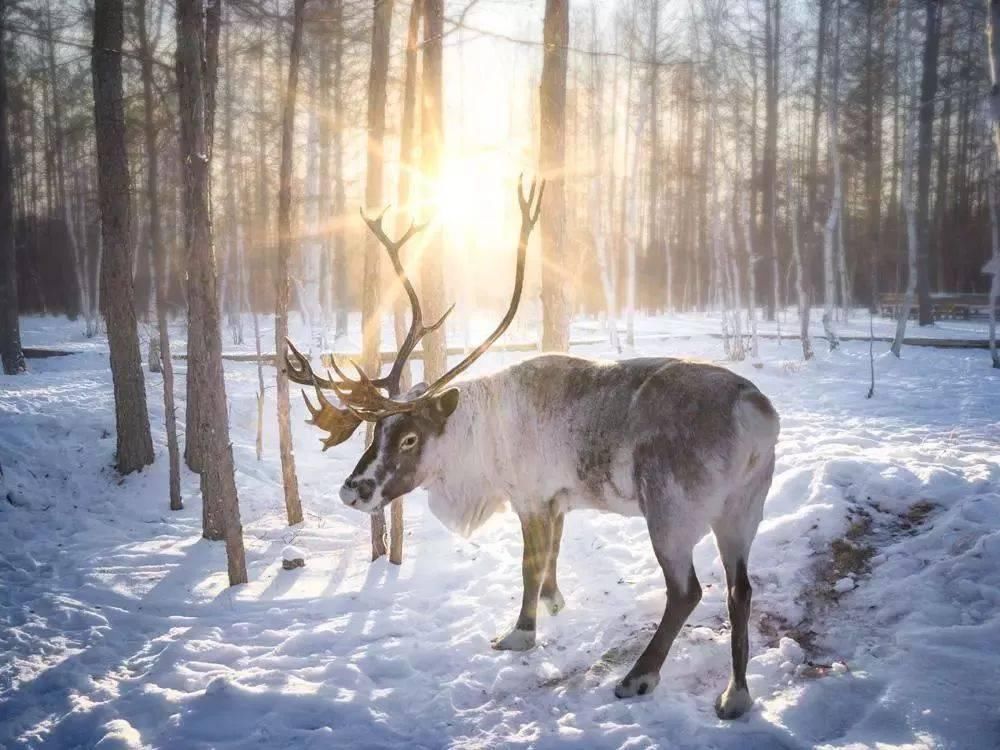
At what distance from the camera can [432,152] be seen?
5.85 m

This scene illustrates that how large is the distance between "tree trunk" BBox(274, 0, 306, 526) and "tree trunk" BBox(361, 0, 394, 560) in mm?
750

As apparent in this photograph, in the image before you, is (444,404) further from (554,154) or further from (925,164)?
(925,164)

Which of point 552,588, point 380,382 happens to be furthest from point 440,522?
point 380,382

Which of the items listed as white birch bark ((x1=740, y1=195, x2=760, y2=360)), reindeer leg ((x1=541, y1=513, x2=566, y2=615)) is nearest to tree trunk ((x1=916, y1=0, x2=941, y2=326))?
white birch bark ((x1=740, y1=195, x2=760, y2=360))

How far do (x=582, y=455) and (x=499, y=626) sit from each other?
137 cm

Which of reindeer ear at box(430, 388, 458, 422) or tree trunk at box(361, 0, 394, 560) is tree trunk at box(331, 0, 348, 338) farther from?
reindeer ear at box(430, 388, 458, 422)

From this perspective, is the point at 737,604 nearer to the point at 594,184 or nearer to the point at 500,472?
the point at 500,472

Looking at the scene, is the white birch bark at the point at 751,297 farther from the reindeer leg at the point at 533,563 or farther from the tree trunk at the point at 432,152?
the reindeer leg at the point at 533,563

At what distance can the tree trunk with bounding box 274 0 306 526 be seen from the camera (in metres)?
5.75

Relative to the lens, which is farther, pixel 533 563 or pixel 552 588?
pixel 552 588

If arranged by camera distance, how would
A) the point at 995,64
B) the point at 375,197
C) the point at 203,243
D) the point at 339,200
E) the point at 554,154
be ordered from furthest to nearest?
the point at 339,200, the point at 554,154, the point at 375,197, the point at 203,243, the point at 995,64

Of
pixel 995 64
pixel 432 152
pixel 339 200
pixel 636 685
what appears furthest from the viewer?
pixel 339 200

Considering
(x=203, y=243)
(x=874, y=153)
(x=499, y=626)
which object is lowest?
(x=499, y=626)

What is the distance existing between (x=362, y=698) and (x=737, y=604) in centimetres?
198
